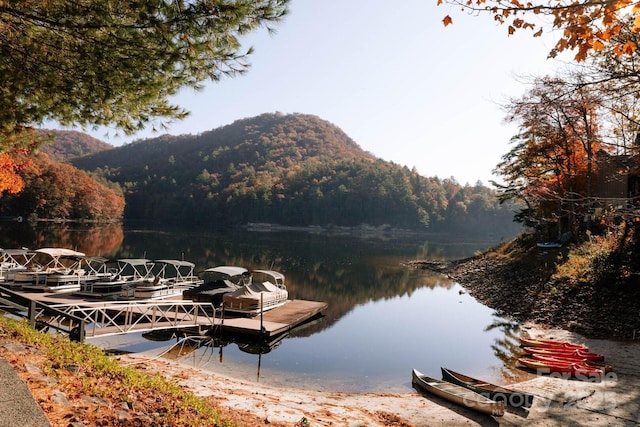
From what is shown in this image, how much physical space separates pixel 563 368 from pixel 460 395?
4860mm

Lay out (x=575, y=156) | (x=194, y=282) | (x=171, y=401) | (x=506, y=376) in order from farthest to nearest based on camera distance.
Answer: (x=575, y=156) → (x=194, y=282) → (x=506, y=376) → (x=171, y=401)

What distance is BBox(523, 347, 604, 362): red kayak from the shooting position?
13.6 metres

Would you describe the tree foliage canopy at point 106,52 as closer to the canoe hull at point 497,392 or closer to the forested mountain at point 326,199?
the canoe hull at point 497,392

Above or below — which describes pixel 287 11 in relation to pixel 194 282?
above

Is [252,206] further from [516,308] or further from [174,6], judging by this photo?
[174,6]

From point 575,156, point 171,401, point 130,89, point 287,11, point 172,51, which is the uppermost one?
point 575,156

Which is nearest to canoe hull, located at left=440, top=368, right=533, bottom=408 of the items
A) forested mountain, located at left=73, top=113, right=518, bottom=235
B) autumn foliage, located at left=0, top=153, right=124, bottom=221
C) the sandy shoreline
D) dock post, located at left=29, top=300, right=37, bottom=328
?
the sandy shoreline

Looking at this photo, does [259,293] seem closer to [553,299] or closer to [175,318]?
[175,318]

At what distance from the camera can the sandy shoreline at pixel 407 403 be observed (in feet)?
30.3

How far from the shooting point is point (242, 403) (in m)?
9.70

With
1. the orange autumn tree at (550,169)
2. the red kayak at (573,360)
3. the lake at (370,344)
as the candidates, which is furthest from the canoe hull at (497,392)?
the orange autumn tree at (550,169)

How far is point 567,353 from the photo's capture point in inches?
566

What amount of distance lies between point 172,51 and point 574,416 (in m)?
11.7

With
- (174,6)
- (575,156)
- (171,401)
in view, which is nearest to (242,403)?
(171,401)
